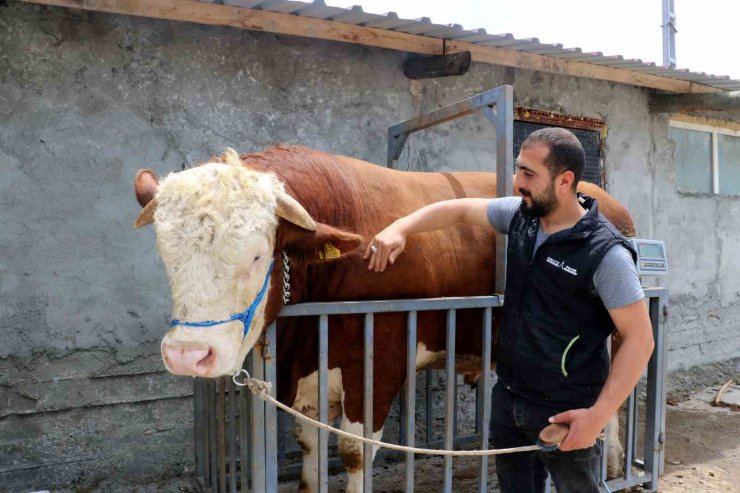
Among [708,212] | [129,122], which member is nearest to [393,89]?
[129,122]

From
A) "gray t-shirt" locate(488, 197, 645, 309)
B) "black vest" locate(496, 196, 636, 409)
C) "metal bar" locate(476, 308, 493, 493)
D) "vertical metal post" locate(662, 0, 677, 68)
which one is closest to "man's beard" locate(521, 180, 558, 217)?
"black vest" locate(496, 196, 636, 409)

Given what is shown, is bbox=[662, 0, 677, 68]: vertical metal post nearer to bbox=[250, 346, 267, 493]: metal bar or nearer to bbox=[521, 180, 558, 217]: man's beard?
bbox=[521, 180, 558, 217]: man's beard

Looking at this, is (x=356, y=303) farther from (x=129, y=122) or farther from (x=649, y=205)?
(x=649, y=205)

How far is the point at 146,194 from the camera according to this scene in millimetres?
2635

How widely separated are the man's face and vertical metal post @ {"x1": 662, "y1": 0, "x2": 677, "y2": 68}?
7.48 metres

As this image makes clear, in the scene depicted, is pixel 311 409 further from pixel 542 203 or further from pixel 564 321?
pixel 542 203

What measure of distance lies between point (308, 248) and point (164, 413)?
2063 millimetres

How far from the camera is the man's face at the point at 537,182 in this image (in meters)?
2.30

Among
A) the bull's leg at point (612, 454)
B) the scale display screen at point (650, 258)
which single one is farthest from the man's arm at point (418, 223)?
the bull's leg at point (612, 454)

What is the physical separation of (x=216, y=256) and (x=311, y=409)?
1.27m

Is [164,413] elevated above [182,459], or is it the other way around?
[164,413]

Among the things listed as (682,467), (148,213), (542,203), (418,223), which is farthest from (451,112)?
(682,467)

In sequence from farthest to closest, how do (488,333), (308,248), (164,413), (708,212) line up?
(708,212), (164,413), (488,333), (308,248)

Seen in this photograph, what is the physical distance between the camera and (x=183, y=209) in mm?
2240
